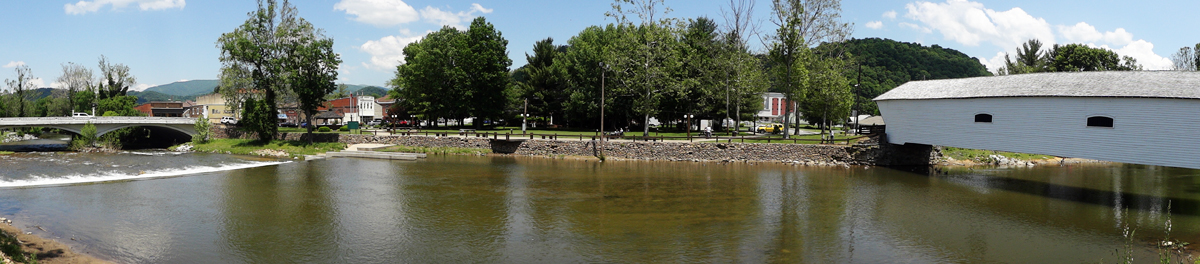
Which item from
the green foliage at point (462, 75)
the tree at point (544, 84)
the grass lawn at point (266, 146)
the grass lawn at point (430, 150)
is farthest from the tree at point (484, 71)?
the grass lawn at point (266, 146)

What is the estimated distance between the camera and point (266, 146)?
4869cm

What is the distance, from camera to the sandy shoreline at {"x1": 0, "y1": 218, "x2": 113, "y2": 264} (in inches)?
565

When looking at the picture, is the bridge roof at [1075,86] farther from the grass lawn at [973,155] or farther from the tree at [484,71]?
the tree at [484,71]

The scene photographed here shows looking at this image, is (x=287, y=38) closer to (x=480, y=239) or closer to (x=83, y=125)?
(x=83, y=125)

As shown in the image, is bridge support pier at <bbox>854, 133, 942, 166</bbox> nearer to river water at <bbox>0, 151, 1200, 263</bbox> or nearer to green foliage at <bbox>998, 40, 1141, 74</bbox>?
river water at <bbox>0, 151, 1200, 263</bbox>

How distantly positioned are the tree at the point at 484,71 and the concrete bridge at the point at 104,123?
25.2m

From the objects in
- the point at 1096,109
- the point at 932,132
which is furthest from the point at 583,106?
the point at 1096,109

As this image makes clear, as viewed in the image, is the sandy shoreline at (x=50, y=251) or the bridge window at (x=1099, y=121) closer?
the sandy shoreline at (x=50, y=251)

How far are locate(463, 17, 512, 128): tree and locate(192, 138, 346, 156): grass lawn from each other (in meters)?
14.7

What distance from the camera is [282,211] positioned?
21.2 metres

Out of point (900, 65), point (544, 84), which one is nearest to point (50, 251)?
point (544, 84)

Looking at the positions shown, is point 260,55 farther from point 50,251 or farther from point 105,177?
point 50,251

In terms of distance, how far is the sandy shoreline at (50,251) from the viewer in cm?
1434

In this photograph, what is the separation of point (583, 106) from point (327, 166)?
2469cm
